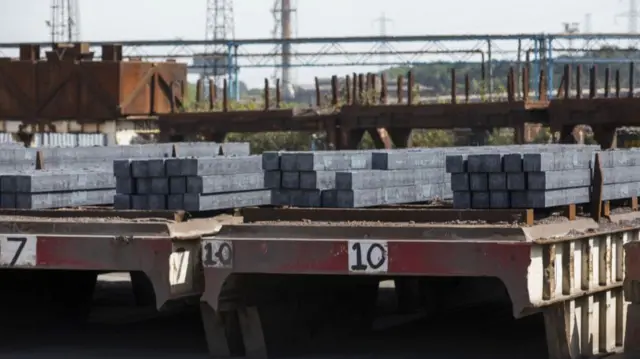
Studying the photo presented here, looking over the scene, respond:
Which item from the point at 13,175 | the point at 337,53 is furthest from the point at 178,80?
the point at 337,53

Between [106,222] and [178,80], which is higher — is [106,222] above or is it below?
below

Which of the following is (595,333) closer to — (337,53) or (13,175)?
(13,175)

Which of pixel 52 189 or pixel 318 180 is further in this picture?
pixel 52 189

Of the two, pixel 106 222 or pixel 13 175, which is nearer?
pixel 106 222

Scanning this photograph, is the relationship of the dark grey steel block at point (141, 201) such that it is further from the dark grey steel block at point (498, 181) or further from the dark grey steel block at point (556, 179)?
the dark grey steel block at point (556, 179)

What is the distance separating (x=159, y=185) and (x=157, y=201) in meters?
0.13

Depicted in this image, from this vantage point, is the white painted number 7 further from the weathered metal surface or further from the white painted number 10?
the weathered metal surface

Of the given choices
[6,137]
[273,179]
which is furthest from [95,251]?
[6,137]

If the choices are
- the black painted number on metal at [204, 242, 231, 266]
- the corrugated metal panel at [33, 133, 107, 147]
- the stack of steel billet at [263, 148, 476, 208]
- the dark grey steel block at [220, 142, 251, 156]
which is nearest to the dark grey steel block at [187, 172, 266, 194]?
the stack of steel billet at [263, 148, 476, 208]

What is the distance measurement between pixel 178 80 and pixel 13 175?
696 inches

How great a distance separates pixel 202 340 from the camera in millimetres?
11758

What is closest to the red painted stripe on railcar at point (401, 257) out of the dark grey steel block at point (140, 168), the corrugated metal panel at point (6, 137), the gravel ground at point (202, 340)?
the dark grey steel block at point (140, 168)

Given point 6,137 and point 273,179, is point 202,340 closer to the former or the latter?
point 273,179

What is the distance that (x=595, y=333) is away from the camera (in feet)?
33.3
